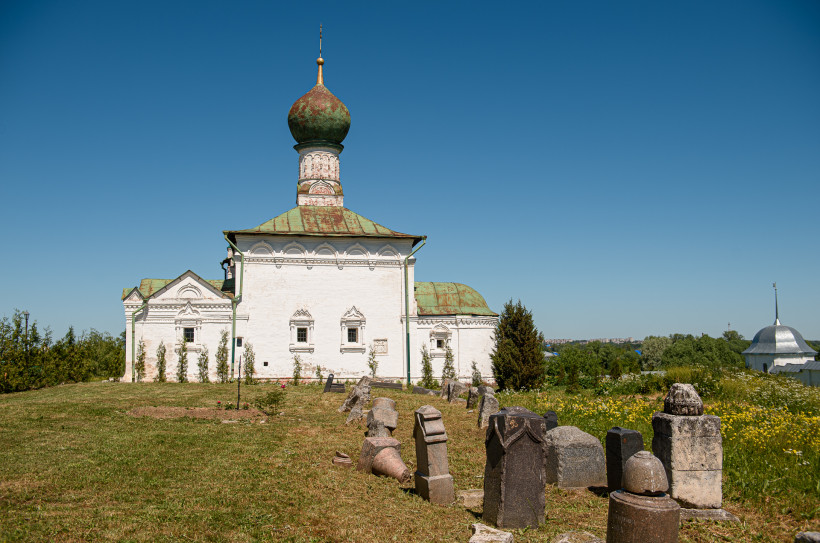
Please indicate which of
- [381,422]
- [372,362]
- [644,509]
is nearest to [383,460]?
[381,422]

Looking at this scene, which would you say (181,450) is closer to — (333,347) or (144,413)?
(144,413)

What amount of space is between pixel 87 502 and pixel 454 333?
1876 cm

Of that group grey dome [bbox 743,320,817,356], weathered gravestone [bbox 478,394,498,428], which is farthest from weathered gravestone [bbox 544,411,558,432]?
grey dome [bbox 743,320,817,356]

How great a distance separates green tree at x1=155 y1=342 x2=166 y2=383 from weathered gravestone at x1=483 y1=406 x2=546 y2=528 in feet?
60.1

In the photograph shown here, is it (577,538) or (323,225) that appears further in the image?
(323,225)

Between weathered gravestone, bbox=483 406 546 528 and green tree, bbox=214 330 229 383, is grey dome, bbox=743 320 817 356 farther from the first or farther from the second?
weathered gravestone, bbox=483 406 546 528

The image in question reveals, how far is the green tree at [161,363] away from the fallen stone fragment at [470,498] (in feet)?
56.7

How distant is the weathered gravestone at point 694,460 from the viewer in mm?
6516

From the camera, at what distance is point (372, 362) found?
23250 millimetres

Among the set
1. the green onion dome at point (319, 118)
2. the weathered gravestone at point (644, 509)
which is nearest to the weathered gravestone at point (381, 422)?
the weathered gravestone at point (644, 509)

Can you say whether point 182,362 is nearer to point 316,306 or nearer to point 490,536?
point 316,306

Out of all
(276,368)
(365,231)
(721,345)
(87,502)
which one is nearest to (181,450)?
(87,502)

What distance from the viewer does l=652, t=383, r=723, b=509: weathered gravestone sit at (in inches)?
257

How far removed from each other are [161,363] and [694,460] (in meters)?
19.6
